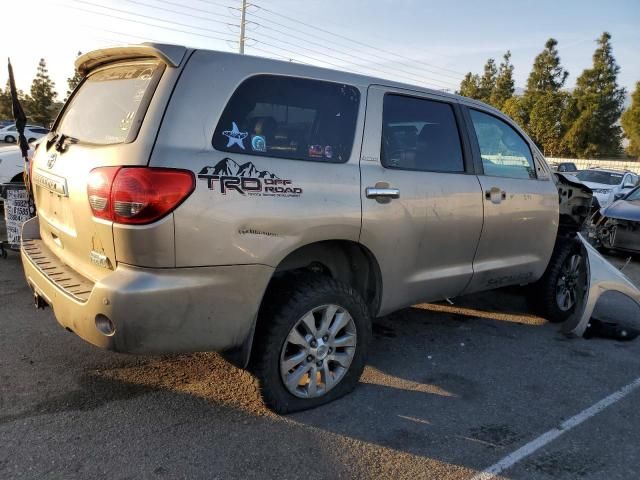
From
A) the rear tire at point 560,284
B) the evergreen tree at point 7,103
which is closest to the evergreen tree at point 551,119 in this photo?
the rear tire at point 560,284

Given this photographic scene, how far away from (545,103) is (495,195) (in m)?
39.7

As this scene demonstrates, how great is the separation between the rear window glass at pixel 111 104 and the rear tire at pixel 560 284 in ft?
13.1

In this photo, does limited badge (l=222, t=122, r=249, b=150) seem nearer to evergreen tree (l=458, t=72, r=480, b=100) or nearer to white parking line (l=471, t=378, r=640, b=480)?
white parking line (l=471, t=378, r=640, b=480)

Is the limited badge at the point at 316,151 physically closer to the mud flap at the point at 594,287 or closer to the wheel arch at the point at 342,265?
the wheel arch at the point at 342,265

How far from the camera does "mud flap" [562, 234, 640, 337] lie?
4.62 m

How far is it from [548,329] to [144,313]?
154 inches

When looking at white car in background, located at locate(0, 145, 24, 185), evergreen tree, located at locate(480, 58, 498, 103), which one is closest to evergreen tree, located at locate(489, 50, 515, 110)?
evergreen tree, located at locate(480, 58, 498, 103)

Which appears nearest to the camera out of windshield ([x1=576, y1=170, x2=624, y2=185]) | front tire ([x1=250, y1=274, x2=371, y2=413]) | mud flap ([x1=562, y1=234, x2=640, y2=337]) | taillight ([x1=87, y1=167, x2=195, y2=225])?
taillight ([x1=87, y1=167, x2=195, y2=225])

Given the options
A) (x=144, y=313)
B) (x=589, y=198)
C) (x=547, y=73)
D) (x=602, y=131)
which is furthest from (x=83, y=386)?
(x=547, y=73)

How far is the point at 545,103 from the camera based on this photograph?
39406 millimetres

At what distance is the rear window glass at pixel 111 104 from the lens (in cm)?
271

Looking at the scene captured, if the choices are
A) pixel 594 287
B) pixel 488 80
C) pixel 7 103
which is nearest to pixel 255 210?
pixel 594 287

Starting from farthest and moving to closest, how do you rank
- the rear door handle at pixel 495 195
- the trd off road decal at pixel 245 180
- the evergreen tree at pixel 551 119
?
the evergreen tree at pixel 551 119 < the rear door handle at pixel 495 195 < the trd off road decal at pixel 245 180

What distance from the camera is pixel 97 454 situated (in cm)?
265
